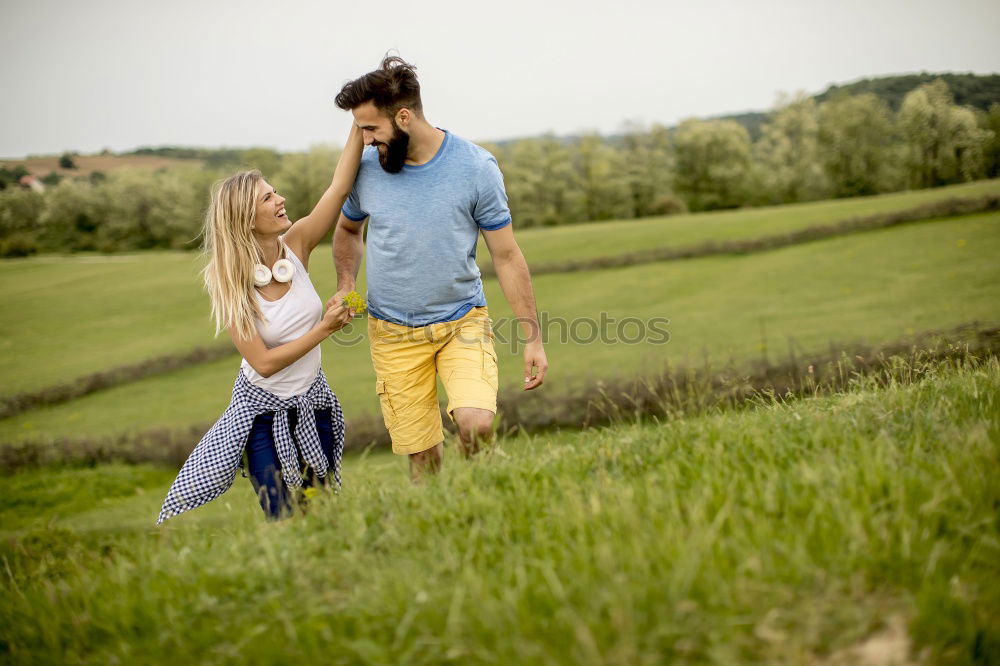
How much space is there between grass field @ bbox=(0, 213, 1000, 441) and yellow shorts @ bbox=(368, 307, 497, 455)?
925 centimetres

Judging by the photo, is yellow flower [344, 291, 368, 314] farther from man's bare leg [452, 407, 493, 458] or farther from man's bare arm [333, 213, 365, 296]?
man's bare leg [452, 407, 493, 458]

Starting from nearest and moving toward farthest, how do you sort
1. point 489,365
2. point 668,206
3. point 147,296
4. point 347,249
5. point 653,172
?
point 489,365 → point 347,249 → point 147,296 → point 668,206 → point 653,172

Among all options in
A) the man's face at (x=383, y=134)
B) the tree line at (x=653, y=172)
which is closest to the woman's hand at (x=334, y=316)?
the man's face at (x=383, y=134)

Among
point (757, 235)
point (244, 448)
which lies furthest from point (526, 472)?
point (757, 235)

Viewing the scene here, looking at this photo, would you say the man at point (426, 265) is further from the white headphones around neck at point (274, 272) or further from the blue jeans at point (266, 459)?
the blue jeans at point (266, 459)

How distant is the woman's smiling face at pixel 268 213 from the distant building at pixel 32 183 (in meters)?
37.0

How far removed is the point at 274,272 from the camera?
4.43 metres

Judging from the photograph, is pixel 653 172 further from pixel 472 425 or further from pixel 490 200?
pixel 472 425

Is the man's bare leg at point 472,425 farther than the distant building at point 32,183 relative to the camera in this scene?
No

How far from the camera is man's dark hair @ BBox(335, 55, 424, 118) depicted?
4.41 metres

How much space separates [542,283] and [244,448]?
2079 centimetres

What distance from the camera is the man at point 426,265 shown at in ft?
14.7

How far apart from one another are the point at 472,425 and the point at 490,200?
1.52 metres

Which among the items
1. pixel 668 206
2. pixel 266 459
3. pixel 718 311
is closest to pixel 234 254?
pixel 266 459
